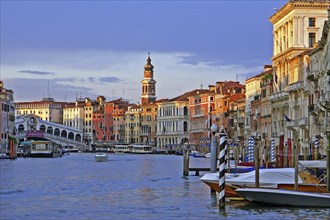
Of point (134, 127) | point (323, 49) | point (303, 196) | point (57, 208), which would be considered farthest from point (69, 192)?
point (134, 127)

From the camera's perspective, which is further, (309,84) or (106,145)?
(106,145)

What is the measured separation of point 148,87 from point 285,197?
96.7 metres

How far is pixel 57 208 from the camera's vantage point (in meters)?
18.8

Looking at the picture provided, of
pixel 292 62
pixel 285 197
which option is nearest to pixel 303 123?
pixel 292 62

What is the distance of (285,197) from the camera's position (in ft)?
57.6

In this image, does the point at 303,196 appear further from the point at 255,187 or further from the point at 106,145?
the point at 106,145

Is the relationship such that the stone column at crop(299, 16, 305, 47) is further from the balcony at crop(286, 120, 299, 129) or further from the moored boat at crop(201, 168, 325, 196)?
the moored boat at crop(201, 168, 325, 196)

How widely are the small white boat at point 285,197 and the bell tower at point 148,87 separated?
95391mm

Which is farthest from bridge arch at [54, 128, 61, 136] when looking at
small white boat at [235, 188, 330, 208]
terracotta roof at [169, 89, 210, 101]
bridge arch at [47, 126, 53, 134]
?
small white boat at [235, 188, 330, 208]

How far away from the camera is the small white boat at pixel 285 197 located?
17.1 meters

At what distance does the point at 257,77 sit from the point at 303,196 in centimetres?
4758

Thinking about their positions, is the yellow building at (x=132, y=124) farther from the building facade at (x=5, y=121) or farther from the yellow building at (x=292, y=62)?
the yellow building at (x=292, y=62)

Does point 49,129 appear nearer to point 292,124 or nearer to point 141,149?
point 141,149

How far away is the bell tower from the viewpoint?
374ft
